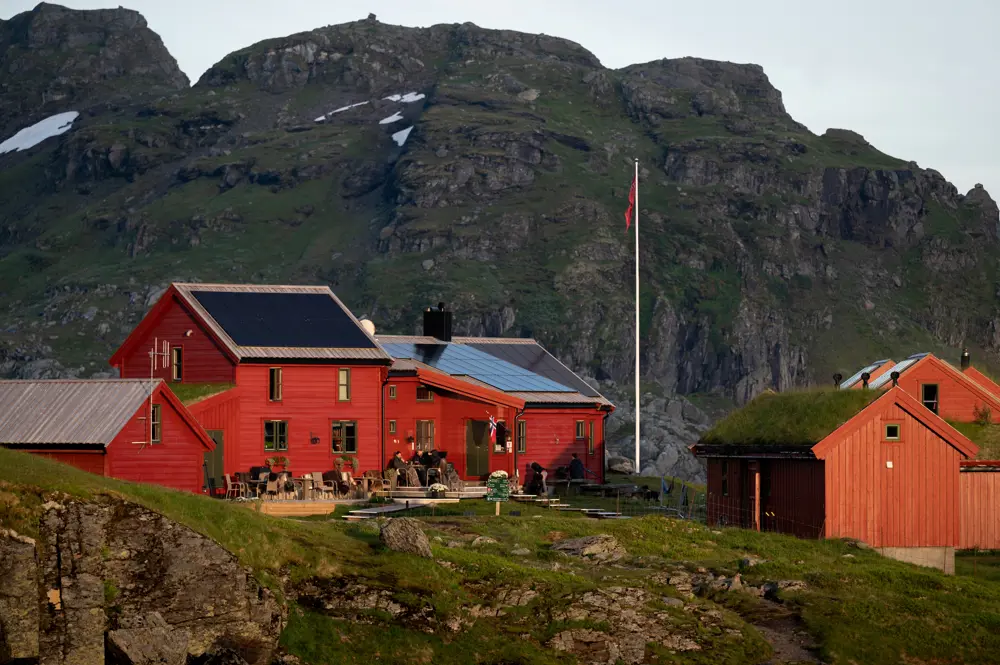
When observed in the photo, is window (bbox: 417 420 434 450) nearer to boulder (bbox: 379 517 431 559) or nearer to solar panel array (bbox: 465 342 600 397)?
solar panel array (bbox: 465 342 600 397)

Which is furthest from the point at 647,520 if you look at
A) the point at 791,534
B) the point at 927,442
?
the point at 927,442

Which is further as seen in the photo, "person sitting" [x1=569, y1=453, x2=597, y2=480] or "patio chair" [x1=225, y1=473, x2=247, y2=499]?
"person sitting" [x1=569, y1=453, x2=597, y2=480]

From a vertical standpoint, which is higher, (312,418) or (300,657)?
(312,418)

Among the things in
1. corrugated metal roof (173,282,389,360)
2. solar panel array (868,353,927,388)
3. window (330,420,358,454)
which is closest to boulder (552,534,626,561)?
solar panel array (868,353,927,388)

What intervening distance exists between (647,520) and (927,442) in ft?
32.0

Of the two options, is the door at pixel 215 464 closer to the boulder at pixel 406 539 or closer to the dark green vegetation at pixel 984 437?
the boulder at pixel 406 539

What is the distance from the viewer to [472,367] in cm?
7262

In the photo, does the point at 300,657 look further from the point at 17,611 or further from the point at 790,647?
the point at 790,647

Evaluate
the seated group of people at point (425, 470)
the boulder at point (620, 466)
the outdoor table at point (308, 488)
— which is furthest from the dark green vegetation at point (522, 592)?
the boulder at point (620, 466)

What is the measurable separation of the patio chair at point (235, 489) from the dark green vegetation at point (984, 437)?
85.5 feet

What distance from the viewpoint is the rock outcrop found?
100ft

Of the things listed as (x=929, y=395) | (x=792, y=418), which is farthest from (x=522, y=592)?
(x=929, y=395)

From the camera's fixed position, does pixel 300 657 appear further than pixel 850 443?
No

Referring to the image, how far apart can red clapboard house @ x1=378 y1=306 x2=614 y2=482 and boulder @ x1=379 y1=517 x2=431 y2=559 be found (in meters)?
27.7
